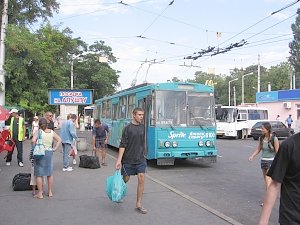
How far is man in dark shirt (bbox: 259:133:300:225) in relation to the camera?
10.2 ft

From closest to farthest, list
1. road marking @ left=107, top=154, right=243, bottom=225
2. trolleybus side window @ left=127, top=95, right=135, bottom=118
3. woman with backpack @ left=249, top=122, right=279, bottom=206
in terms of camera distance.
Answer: road marking @ left=107, top=154, right=243, bottom=225 < woman with backpack @ left=249, top=122, right=279, bottom=206 < trolleybus side window @ left=127, top=95, right=135, bottom=118

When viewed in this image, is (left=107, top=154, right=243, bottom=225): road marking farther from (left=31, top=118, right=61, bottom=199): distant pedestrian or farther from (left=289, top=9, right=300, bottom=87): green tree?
(left=289, top=9, right=300, bottom=87): green tree

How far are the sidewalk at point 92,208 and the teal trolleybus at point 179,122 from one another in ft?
10.4

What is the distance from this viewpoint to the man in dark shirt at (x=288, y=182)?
3105 mm

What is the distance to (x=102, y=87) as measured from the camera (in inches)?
2499

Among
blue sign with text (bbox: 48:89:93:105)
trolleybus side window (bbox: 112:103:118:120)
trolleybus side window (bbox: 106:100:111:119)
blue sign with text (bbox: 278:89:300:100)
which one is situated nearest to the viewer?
trolleybus side window (bbox: 112:103:118:120)

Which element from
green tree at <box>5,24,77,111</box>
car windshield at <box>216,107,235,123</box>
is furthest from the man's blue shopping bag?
car windshield at <box>216,107,235,123</box>

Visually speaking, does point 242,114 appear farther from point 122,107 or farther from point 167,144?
point 167,144

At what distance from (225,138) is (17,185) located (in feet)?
85.7

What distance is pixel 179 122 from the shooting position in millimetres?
14250

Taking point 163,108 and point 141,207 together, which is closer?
point 141,207

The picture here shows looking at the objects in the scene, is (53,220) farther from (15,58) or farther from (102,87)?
(102,87)

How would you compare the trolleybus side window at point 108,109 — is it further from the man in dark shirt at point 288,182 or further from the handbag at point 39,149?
the man in dark shirt at point 288,182

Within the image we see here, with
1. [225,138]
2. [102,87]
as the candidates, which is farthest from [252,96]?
[225,138]
